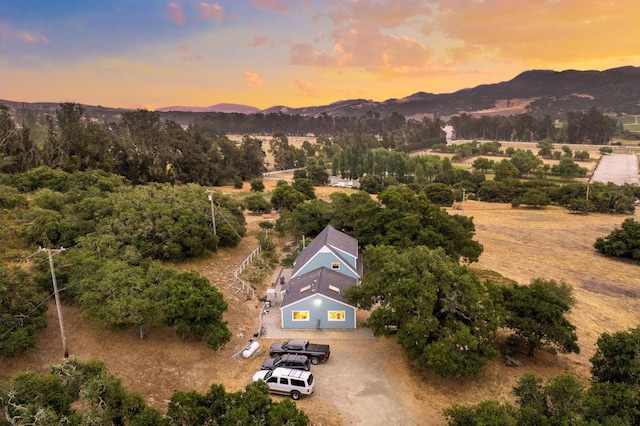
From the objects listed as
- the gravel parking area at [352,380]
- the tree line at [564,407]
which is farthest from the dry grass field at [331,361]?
the tree line at [564,407]

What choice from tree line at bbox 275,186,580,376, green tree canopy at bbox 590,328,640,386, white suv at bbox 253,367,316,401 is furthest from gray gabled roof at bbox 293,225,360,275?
green tree canopy at bbox 590,328,640,386

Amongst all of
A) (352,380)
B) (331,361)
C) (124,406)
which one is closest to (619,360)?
(352,380)

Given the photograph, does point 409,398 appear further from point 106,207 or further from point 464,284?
point 106,207

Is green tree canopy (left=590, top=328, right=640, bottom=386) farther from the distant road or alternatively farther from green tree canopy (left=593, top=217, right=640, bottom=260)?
the distant road

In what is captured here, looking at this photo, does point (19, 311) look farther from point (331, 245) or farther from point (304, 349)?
point (331, 245)

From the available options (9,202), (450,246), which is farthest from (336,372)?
(9,202)

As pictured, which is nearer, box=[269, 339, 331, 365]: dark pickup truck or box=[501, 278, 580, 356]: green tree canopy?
box=[501, 278, 580, 356]: green tree canopy

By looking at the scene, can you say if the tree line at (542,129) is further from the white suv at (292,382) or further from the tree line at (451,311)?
the white suv at (292,382)
